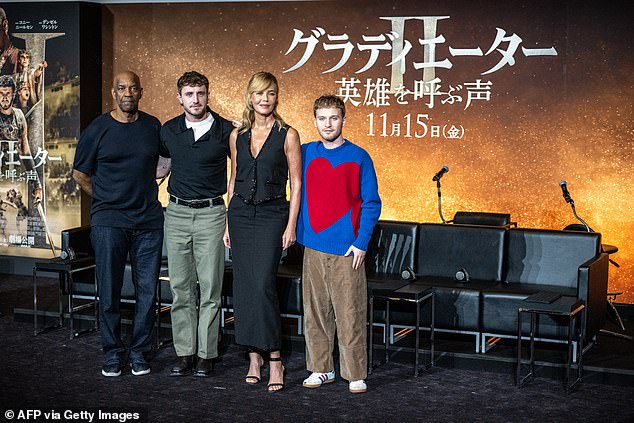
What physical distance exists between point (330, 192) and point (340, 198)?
0.06 metres

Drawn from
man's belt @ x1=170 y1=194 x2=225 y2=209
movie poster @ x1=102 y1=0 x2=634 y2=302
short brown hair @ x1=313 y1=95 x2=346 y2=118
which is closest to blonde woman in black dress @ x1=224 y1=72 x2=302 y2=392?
man's belt @ x1=170 y1=194 x2=225 y2=209

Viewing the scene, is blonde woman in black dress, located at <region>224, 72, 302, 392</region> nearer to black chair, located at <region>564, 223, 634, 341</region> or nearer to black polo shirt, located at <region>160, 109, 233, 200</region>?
black polo shirt, located at <region>160, 109, 233, 200</region>

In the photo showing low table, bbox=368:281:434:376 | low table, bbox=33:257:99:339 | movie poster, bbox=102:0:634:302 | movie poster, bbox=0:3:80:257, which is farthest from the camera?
movie poster, bbox=0:3:80:257

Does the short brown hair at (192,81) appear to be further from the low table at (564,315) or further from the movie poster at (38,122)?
the movie poster at (38,122)

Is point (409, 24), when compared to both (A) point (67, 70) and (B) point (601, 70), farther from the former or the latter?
(A) point (67, 70)

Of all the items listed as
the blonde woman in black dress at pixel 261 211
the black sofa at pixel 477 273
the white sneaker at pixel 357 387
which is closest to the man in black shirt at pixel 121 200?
the blonde woman in black dress at pixel 261 211

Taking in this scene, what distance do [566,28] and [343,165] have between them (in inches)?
136

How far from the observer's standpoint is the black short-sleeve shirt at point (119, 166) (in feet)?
16.5

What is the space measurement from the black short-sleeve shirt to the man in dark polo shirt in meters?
0.12

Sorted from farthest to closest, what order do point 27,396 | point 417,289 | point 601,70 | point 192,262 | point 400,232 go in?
point 601,70 → point 400,232 → point 417,289 → point 192,262 → point 27,396

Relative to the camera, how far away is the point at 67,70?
8.46 metres

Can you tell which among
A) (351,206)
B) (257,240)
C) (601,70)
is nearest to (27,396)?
(257,240)

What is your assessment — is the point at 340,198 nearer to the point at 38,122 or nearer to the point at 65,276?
the point at 65,276

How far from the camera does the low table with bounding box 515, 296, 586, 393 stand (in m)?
5.06
